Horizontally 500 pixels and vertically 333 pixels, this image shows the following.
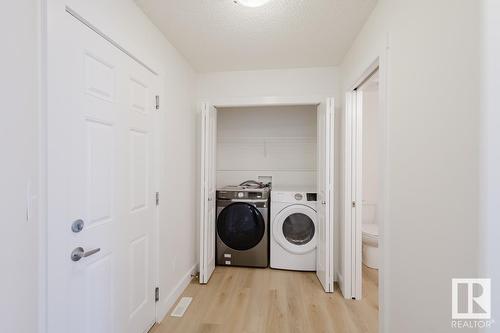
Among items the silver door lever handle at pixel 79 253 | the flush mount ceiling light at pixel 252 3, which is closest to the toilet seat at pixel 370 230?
the flush mount ceiling light at pixel 252 3

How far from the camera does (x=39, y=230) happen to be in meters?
0.95

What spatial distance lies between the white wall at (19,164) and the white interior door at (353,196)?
2.22 m

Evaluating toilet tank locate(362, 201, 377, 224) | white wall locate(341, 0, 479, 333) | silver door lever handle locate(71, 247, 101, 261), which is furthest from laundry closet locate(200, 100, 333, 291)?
silver door lever handle locate(71, 247, 101, 261)

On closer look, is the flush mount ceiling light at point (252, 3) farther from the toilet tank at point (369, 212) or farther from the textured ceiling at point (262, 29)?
the toilet tank at point (369, 212)

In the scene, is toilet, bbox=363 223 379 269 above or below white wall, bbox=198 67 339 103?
below

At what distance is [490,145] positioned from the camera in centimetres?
71

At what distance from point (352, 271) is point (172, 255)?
1.71m

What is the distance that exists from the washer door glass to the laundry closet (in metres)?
0.01

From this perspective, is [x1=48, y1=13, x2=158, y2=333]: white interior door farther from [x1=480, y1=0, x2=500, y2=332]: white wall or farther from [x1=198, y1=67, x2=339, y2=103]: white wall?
[x1=480, y1=0, x2=500, y2=332]: white wall

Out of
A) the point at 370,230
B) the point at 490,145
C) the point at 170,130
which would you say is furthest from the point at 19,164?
the point at 370,230

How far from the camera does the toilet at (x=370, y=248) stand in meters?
2.76

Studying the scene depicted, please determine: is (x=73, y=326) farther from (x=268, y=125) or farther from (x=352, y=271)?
(x=268, y=125)

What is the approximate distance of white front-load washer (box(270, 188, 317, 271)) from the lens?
275cm

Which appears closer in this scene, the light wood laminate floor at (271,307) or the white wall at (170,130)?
the white wall at (170,130)
